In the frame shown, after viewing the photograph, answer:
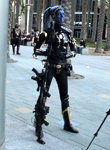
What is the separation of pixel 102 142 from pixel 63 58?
1.59 m

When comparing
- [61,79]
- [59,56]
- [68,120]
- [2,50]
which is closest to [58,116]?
[68,120]

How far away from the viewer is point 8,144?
3.63 m

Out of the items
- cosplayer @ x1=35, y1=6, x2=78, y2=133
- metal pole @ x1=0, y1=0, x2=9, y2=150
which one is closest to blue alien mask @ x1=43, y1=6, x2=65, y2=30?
cosplayer @ x1=35, y1=6, x2=78, y2=133

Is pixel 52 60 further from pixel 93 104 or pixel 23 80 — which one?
pixel 23 80

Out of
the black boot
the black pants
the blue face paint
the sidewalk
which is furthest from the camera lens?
the black boot

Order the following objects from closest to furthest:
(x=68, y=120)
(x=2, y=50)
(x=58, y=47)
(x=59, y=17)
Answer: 1. (x=2, y=50)
2. (x=59, y=17)
3. (x=58, y=47)
4. (x=68, y=120)

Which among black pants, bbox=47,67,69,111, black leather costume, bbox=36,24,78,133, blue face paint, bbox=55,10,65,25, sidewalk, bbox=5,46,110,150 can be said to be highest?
blue face paint, bbox=55,10,65,25

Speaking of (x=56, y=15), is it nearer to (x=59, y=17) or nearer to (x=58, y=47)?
(x=59, y=17)

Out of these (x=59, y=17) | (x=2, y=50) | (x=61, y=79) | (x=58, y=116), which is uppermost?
(x=59, y=17)

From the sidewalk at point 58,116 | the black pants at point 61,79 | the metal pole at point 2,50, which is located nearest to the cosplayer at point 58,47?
the black pants at point 61,79

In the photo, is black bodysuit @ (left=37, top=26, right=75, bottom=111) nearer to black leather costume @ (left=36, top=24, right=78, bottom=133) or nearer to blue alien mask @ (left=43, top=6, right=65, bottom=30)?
black leather costume @ (left=36, top=24, right=78, bottom=133)

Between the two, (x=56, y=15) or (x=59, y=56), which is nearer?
(x=56, y=15)

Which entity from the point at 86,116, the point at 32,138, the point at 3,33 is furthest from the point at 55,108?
the point at 3,33

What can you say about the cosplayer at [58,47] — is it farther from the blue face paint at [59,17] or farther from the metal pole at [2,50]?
the metal pole at [2,50]
